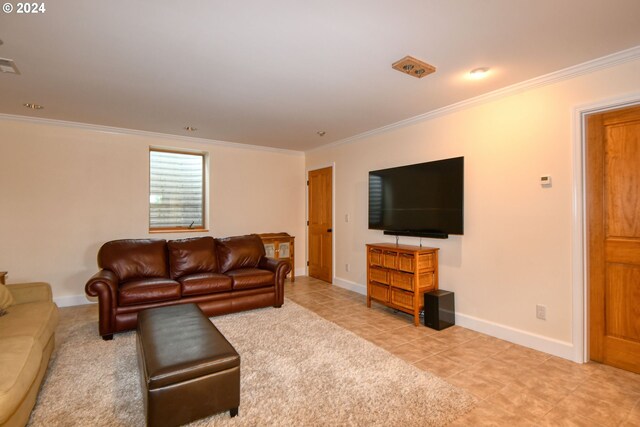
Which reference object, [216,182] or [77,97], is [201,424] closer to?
[77,97]

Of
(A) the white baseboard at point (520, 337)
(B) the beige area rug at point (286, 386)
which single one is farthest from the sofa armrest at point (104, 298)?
(A) the white baseboard at point (520, 337)

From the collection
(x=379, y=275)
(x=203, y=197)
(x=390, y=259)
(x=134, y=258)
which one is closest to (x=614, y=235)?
(x=390, y=259)

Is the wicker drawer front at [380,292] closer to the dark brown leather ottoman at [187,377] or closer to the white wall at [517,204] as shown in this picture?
the white wall at [517,204]

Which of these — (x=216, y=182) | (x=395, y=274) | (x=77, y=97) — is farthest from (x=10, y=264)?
(x=395, y=274)

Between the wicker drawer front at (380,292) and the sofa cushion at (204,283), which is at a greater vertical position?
the sofa cushion at (204,283)

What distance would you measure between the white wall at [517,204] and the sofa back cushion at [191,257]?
275cm

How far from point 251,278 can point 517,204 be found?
3.10 m

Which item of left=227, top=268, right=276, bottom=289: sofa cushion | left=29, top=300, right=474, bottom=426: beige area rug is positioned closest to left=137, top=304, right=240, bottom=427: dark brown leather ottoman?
left=29, top=300, right=474, bottom=426: beige area rug

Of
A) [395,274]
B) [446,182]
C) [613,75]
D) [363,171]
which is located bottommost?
[395,274]

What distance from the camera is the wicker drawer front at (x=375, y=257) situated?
4.03 meters

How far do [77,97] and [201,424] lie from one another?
3.43 meters

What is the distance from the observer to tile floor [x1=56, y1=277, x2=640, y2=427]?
77.6 inches

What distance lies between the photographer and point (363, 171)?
493 centimetres

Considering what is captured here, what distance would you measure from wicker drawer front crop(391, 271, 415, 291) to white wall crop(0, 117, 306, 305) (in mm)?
3240
